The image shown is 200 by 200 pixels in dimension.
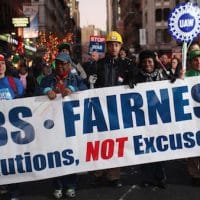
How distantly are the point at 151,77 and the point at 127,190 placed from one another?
4.94 feet

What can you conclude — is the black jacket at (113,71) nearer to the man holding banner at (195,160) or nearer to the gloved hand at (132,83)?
the gloved hand at (132,83)

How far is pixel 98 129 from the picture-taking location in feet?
23.5

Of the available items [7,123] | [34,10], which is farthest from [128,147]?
[34,10]

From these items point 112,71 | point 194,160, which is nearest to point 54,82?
point 112,71

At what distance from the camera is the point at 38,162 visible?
275 inches

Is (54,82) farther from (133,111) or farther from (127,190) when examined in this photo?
(127,190)

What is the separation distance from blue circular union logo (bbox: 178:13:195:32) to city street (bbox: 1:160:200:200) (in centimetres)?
327

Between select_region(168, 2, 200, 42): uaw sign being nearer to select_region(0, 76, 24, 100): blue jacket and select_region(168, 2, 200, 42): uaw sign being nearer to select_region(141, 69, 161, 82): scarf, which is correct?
select_region(141, 69, 161, 82): scarf

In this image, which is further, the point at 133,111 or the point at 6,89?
the point at 133,111

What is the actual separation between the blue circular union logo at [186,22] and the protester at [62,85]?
3851mm

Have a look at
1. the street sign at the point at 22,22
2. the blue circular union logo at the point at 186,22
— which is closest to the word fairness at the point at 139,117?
the blue circular union logo at the point at 186,22

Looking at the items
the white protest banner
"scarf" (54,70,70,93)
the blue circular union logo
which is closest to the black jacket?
the white protest banner

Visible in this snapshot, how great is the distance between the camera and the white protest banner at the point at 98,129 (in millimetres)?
6969

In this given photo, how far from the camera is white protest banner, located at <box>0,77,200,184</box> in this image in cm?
697
